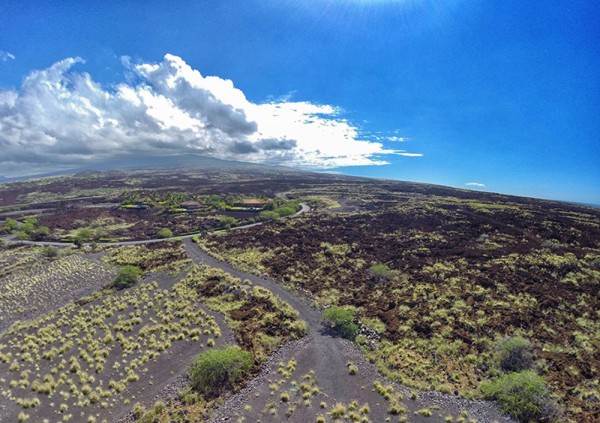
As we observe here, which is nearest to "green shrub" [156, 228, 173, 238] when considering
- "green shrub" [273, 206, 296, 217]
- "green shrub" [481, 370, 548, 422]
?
"green shrub" [273, 206, 296, 217]

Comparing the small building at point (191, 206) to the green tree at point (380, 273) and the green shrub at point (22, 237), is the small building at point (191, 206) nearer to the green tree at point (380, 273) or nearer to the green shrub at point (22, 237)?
the green shrub at point (22, 237)

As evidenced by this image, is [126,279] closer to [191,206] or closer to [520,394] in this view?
[520,394]

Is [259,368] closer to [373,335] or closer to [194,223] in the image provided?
[373,335]

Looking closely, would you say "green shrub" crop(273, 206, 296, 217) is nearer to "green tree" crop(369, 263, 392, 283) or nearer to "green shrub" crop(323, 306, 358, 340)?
"green tree" crop(369, 263, 392, 283)

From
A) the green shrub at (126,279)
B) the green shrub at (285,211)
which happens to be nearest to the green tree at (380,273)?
the green shrub at (126,279)

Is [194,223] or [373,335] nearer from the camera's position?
[373,335]

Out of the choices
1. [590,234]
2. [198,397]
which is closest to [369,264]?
[198,397]
